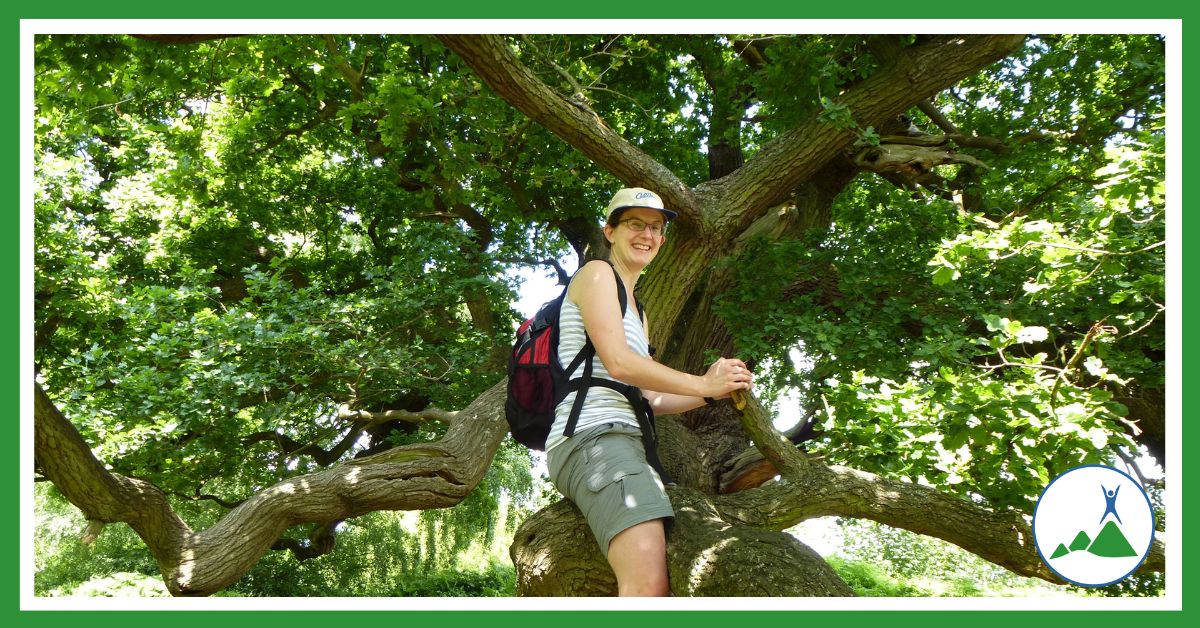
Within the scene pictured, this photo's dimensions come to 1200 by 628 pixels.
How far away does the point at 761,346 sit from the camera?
661 centimetres

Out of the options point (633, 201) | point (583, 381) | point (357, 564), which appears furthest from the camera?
point (357, 564)

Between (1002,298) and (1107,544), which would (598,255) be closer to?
(1002,298)

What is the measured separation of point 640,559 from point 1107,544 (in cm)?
219

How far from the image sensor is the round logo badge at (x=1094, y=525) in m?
3.30

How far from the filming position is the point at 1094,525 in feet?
Result: 11.0

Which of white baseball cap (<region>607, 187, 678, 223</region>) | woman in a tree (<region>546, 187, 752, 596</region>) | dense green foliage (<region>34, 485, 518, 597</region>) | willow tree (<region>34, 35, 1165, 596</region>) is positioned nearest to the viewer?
woman in a tree (<region>546, 187, 752, 596</region>)

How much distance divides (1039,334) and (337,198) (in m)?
8.52

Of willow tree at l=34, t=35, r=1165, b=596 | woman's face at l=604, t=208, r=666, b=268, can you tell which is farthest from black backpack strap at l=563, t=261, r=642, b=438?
willow tree at l=34, t=35, r=1165, b=596

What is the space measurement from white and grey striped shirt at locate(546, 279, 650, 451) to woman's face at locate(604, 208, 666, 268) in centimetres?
19

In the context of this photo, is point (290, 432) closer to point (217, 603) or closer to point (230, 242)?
point (230, 242)

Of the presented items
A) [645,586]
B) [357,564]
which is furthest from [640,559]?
[357,564]

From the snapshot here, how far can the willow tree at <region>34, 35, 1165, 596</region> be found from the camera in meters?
4.14

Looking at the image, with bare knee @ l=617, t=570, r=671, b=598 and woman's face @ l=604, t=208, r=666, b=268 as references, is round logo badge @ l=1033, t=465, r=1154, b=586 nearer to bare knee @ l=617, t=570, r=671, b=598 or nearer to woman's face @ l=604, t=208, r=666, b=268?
bare knee @ l=617, t=570, r=671, b=598

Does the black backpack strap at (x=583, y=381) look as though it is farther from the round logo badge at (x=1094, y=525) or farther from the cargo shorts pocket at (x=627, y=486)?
the round logo badge at (x=1094, y=525)
